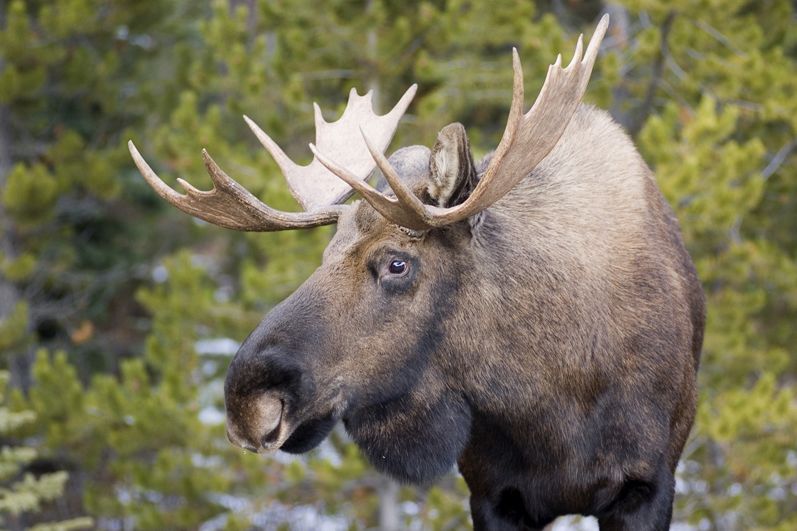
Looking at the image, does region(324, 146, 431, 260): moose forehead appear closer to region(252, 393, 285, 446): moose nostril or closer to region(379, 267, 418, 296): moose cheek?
region(379, 267, 418, 296): moose cheek

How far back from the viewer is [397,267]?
12.6 feet

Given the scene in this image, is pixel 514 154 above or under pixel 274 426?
above

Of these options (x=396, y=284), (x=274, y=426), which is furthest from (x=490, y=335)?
(x=274, y=426)

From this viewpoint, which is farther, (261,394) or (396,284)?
(396,284)

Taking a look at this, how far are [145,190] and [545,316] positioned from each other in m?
11.3

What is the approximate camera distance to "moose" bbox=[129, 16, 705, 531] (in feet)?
12.0

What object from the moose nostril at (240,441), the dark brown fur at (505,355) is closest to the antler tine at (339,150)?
the dark brown fur at (505,355)

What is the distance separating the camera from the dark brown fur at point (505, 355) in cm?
375

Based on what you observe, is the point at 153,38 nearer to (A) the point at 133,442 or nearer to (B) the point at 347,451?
(A) the point at 133,442

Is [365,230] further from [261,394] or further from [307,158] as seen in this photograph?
[307,158]

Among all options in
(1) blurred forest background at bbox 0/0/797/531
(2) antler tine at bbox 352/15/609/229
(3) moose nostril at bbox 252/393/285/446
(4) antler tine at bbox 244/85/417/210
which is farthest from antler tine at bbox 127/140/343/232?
(1) blurred forest background at bbox 0/0/797/531

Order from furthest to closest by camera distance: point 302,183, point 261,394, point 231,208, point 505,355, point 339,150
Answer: point 339,150
point 302,183
point 231,208
point 505,355
point 261,394

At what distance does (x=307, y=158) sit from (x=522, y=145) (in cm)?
858

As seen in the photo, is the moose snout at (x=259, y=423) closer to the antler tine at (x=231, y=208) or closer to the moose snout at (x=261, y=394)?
the moose snout at (x=261, y=394)
